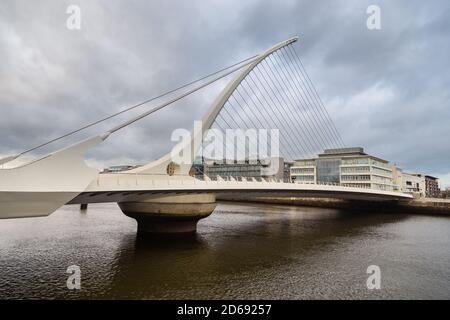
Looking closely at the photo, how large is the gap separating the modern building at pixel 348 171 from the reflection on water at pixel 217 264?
4413 centimetres

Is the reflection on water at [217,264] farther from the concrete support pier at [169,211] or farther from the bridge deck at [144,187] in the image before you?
the bridge deck at [144,187]

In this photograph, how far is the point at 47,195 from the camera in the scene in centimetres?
1031

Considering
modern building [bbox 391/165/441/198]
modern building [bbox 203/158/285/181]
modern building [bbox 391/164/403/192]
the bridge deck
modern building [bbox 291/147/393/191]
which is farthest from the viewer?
modern building [bbox 391/165/441/198]

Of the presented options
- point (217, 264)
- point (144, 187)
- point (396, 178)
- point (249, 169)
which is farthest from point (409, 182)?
point (144, 187)

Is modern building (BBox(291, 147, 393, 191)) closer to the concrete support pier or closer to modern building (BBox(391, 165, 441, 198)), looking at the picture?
modern building (BBox(391, 165, 441, 198))

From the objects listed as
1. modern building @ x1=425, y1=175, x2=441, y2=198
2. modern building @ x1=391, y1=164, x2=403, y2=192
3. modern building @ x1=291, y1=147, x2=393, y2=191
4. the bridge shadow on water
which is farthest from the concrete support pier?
modern building @ x1=425, y1=175, x2=441, y2=198

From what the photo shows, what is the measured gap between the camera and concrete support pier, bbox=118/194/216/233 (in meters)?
18.5

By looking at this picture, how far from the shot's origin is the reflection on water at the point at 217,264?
35.6 ft

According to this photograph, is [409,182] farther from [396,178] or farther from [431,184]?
[431,184]

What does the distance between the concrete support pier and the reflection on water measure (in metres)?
0.90

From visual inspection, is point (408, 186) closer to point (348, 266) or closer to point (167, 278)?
point (348, 266)

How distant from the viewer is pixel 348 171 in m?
67.0

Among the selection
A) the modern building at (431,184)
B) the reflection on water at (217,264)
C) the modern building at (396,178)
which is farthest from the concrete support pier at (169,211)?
the modern building at (431,184)

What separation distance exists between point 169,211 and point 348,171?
191 ft
